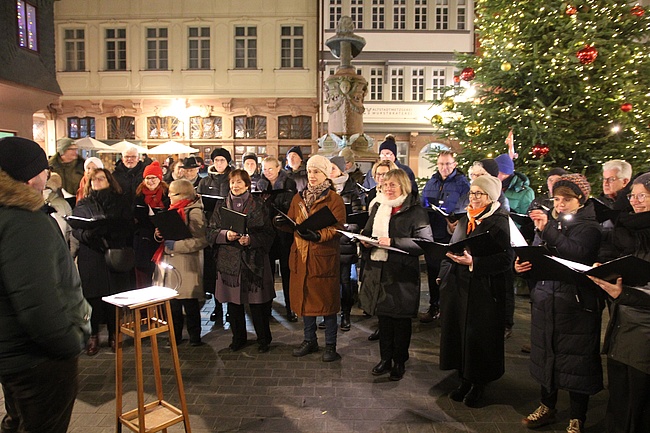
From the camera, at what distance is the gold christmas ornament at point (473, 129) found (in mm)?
8977

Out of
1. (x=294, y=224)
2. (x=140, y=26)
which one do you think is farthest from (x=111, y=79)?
(x=294, y=224)

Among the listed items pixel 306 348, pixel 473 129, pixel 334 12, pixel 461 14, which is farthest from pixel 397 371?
pixel 461 14

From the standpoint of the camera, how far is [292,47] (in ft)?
84.2

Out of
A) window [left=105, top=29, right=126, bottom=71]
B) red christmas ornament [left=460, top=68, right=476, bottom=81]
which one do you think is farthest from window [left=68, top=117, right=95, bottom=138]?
red christmas ornament [left=460, top=68, right=476, bottom=81]

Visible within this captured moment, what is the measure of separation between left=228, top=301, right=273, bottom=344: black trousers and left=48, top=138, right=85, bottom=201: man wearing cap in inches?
175

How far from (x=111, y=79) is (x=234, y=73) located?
6352mm

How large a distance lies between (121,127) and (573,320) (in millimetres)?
26245

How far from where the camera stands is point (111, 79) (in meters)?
25.6

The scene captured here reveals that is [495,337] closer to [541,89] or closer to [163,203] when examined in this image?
[163,203]

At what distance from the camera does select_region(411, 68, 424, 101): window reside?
27.5 metres

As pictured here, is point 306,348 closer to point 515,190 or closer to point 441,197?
point 441,197

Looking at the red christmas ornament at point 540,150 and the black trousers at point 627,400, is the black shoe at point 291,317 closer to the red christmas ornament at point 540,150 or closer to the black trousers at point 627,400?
the black trousers at point 627,400

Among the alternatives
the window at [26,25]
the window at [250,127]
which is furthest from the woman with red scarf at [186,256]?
the window at [250,127]

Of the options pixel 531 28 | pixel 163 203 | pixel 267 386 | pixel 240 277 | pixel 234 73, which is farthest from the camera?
pixel 234 73
